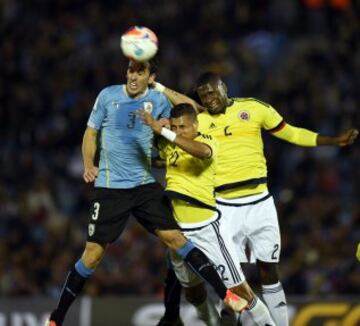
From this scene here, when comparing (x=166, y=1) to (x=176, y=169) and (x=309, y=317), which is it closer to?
(x=309, y=317)

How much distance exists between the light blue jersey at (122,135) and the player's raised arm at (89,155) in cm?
7

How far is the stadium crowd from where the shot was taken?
16766mm

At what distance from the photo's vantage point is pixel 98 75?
19203mm

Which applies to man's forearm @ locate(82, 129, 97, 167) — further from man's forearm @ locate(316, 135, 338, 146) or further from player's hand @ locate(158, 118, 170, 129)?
man's forearm @ locate(316, 135, 338, 146)

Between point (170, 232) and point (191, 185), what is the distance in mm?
442

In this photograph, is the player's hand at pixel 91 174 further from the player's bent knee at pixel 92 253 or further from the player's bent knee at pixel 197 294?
the player's bent knee at pixel 197 294

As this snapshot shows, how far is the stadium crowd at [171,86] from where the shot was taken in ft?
55.0

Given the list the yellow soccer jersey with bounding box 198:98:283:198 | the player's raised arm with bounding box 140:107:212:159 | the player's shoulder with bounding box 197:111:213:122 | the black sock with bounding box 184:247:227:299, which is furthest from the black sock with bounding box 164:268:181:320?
the player's raised arm with bounding box 140:107:212:159

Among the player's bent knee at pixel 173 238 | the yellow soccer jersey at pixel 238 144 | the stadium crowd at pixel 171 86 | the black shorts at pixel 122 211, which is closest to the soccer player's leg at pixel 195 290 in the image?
the player's bent knee at pixel 173 238

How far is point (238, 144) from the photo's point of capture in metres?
11.4

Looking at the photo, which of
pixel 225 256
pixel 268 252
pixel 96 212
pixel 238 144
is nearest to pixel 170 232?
pixel 225 256

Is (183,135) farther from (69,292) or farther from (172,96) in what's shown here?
(69,292)

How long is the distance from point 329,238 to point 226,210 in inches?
218

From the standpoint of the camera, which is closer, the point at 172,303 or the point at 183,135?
the point at 183,135
